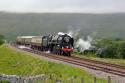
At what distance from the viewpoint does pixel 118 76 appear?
84.6 feet

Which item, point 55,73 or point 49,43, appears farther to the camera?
point 49,43

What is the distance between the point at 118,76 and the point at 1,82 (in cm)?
1187

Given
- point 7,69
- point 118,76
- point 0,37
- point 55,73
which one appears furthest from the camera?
point 0,37

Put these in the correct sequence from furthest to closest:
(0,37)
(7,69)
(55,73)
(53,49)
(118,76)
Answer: (0,37) < (53,49) < (7,69) < (55,73) < (118,76)

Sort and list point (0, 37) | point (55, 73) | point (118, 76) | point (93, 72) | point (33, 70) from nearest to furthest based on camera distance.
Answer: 1. point (118, 76)
2. point (93, 72)
3. point (55, 73)
4. point (33, 70)
5. point (0, 37)

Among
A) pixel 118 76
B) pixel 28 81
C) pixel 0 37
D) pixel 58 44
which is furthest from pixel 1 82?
pixel 0 37

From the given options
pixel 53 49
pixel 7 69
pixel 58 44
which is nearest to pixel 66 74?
pixel 7 69

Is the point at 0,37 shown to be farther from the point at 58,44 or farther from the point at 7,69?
the point at 7,69

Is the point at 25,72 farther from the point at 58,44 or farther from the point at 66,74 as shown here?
the point at 58,44

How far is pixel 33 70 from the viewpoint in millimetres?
37844

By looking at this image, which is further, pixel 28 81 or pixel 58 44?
pixel 58 44

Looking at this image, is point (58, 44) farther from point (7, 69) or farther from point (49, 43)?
point (7, 69)

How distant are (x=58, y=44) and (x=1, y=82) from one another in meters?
24.3

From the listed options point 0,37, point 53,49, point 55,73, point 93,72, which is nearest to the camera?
point 93,72
